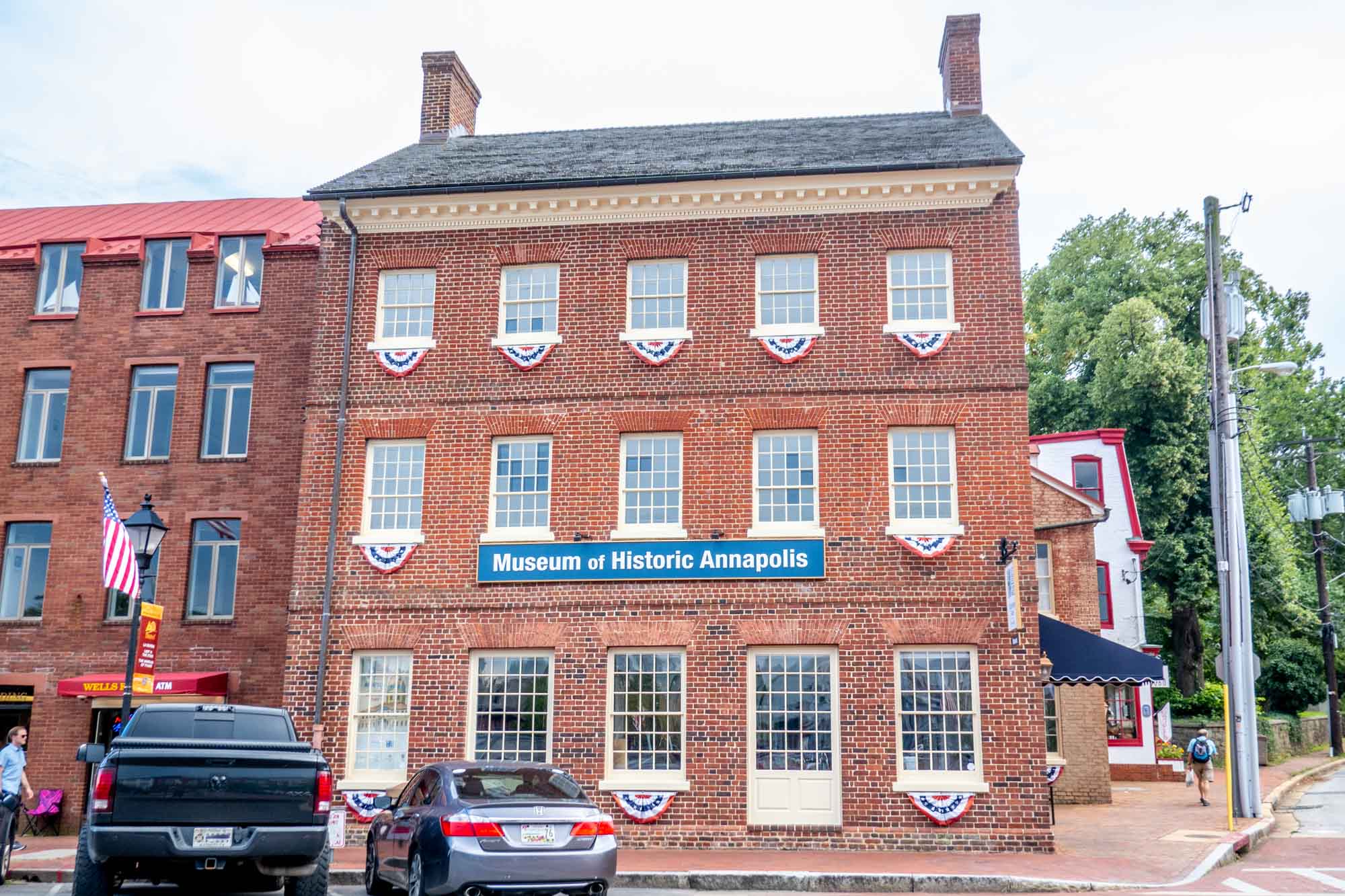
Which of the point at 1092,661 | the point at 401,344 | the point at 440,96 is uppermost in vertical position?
the point at 440,96

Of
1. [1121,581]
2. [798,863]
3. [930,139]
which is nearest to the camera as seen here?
[798,863]

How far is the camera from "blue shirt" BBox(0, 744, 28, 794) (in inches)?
558

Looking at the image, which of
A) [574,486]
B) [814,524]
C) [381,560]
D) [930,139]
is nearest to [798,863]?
[814,524]

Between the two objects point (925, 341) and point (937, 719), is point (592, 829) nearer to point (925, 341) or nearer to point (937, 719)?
point (937, 719)

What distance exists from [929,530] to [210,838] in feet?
36.7

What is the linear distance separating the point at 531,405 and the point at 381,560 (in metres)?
3.42

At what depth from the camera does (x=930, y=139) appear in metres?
20.5

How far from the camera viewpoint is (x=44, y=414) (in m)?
23.1

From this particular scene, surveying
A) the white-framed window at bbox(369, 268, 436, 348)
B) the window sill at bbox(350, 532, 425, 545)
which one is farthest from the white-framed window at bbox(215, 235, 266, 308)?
the window sill at bbox(350, 532, 425, 545)

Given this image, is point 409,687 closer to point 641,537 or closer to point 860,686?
point 641,537

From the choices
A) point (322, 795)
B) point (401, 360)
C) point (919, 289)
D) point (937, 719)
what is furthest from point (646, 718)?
point (919, 289)

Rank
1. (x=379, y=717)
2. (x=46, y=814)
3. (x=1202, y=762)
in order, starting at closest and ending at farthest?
(x=379, y=717) → (x=46, y=814) → (x=1202, y=762)

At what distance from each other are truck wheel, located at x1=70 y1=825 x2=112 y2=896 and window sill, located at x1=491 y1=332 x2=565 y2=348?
416 inches

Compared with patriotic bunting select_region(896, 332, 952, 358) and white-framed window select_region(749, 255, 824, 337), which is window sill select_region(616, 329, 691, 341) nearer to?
white-framed window select_region(749, 255, 824, 337)
